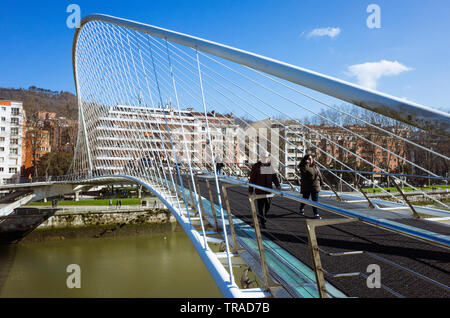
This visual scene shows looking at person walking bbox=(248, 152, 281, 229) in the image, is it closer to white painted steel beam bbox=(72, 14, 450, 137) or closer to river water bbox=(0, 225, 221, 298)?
white painted steel beam bbox=(72, 14, 450, 137)

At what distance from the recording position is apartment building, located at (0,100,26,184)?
1284 inches

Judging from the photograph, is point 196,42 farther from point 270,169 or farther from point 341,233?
point 341,233

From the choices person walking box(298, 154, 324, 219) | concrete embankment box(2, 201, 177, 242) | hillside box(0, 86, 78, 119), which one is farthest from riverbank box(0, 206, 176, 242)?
hillside box(0, 86, 78, 119)

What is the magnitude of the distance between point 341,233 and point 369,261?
2.95 feet

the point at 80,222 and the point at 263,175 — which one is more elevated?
Result: the point at 263,175

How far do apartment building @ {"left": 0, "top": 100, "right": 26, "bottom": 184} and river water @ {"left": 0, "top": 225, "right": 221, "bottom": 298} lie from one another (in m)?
20.1

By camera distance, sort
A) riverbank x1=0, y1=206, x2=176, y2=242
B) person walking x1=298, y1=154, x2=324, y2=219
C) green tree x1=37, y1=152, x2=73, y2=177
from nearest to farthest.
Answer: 1. person walking x1=298, y1=154, x2=324, y2=219
2. riverbank x1=0, y1=206, x2=176, y2=242
3. green tree x1=37, y1=152, x2=73, y2=177

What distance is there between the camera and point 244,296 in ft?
5.76

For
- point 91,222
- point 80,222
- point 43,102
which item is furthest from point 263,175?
point 43,102

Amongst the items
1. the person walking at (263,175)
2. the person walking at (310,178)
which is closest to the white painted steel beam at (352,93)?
the person walking at (263,175)

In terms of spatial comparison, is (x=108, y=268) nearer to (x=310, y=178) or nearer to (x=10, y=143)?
(x=310, y=178)

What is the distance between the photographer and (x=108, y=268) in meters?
12.2

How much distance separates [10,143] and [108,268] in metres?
27.9

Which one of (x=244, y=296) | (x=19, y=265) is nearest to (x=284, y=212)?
(x=244, y=296)
